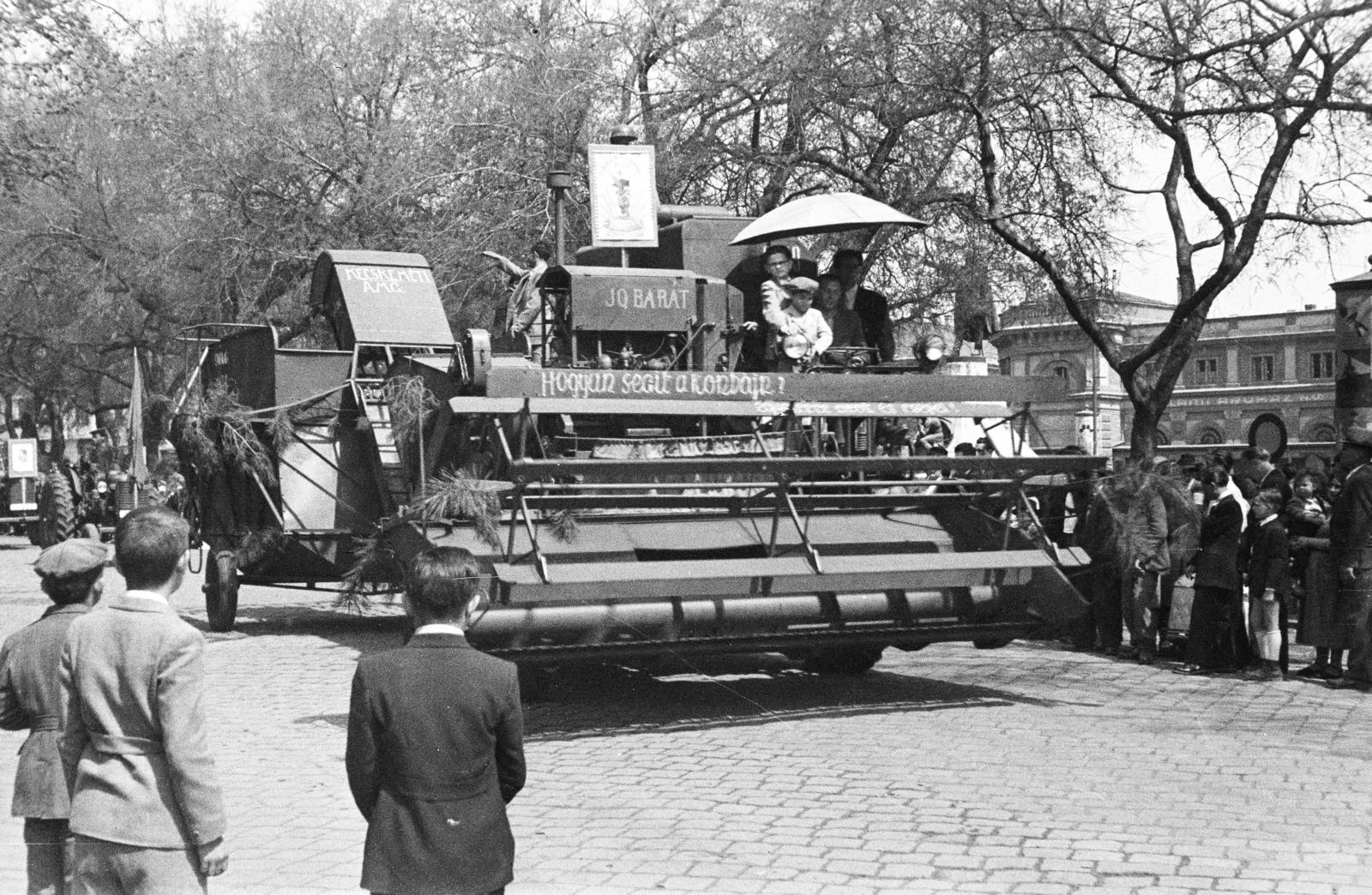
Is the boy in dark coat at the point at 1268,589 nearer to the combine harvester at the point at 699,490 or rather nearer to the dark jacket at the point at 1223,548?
the dark jacket at the point at 1223,548

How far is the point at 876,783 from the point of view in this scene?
893cm

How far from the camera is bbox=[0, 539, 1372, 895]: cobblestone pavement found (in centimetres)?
712

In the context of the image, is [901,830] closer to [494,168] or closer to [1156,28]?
[1156,28]

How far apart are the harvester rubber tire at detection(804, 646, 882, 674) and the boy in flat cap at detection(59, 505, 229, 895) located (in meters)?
9.06

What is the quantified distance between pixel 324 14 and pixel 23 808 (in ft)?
93.5

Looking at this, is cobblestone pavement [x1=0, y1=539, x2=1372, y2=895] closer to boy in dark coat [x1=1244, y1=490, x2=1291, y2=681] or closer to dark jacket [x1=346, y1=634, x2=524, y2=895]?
boy in dark coat [x1=1244, y1=490, x2=1291, y2=681]

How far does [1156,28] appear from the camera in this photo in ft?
55.3

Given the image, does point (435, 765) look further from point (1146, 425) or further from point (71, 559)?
point (1146, 425)

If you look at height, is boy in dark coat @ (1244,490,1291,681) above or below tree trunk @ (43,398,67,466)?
below

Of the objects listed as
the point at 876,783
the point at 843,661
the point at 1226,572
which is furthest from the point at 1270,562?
the point at 876,783

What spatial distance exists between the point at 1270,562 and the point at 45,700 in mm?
10482

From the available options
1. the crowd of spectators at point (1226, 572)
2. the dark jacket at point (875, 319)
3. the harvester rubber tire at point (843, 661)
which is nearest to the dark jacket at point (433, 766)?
the crowd of spectators at point (1226, 572)

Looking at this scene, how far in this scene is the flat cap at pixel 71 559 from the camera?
5.33 m

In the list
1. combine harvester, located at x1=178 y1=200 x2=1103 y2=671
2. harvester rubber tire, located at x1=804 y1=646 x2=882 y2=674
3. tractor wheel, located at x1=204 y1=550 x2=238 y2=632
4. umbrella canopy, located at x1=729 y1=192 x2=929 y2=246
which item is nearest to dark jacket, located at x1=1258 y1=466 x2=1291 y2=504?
combine harvester, located at x1=178 y1=200 x2=1103 y2=671
